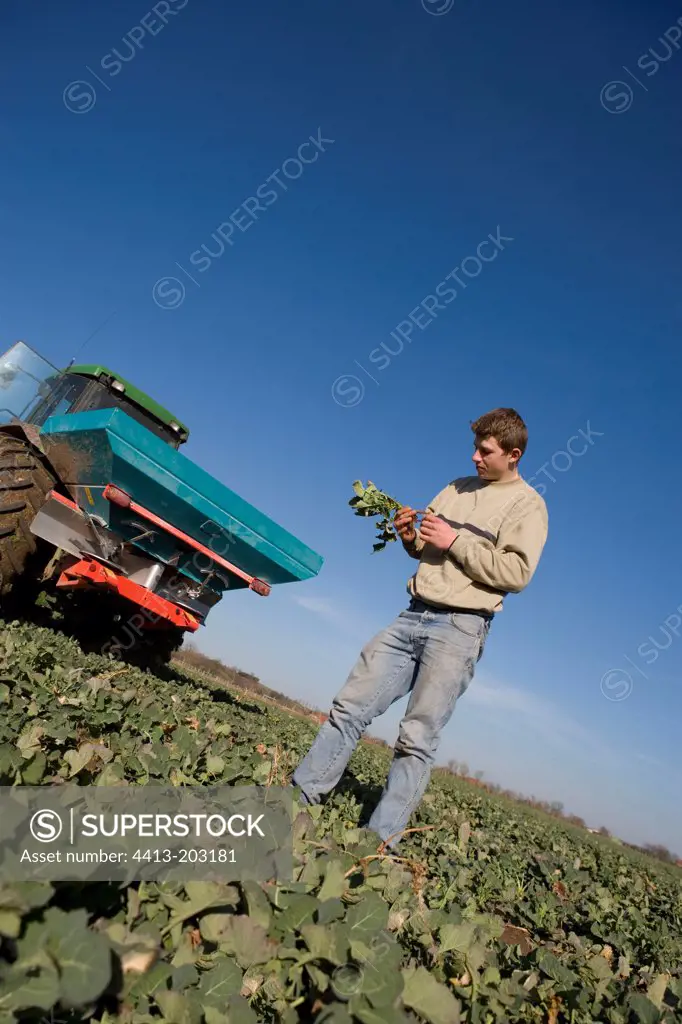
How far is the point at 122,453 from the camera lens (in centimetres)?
493

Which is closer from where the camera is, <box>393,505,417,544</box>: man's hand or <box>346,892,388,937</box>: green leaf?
<box>346,892,388,937</box>: green leaf

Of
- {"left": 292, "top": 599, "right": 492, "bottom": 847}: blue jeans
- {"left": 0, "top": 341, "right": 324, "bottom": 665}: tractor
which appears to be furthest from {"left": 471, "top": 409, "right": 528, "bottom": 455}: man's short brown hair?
{"left": 0, "top": 341, "right": 324, "bottom": 665}: tractor

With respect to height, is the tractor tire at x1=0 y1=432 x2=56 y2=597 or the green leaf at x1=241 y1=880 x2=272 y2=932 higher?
the green leaf at x1=241 y1=880 x2=272 y2=932

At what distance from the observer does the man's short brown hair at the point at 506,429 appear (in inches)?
127

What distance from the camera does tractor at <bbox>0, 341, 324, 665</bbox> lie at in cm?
501

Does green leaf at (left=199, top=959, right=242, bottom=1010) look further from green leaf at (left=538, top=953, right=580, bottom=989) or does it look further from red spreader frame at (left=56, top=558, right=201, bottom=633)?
red spreader frame at (left=56, top=558, right=201, bottom=633)

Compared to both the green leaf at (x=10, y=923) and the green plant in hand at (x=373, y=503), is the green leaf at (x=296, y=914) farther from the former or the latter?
the green plant in hand at (x=373, y=503)

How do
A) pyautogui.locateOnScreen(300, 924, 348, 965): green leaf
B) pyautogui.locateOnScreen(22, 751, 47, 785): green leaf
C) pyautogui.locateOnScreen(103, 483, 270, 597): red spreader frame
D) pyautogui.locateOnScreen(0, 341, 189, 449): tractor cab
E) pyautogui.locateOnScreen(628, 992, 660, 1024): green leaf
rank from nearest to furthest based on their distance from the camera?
1. pyautogui.locateOnScreen(300, 924, 348, 965): green leaf
2. pyautogui.locateOnScreen(628, 992, 660, 1024): green leaf
3. pyautogui.locateOnScreen(22, 751, 47, 785): green leaf
4. pyautogui.locateOnScreen(103, 483, 270, 597): red spreader frame
5. pyautogui.locateOnScreen(0, 341, 189, 449): tractor cab

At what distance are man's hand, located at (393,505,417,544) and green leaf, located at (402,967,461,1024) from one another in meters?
2.55

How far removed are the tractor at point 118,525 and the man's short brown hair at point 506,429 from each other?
9.13 feet

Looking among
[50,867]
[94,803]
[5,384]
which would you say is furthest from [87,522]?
[50,867]

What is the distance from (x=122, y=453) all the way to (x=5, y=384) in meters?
2.80

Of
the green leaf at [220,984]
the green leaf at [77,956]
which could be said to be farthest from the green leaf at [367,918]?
the green leaf at [77,956]

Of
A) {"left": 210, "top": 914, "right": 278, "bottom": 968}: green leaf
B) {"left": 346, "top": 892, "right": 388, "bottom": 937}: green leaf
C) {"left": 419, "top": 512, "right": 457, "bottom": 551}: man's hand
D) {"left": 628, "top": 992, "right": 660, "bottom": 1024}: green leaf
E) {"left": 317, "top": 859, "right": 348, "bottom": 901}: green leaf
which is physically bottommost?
{"left": 210, "top": 914, "right": 278, "bottom": 968}: green leaf
